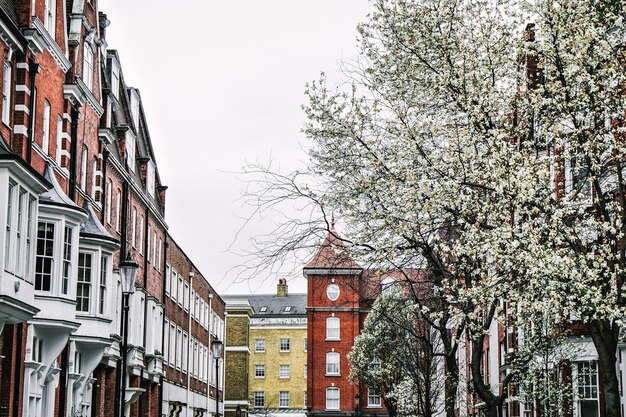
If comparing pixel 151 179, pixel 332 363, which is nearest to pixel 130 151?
pixel 151 179

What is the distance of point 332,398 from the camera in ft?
288

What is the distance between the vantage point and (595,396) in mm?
30328

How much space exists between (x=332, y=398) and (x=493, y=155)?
238 ft

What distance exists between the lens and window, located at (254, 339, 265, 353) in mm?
110688

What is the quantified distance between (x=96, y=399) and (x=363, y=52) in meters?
18.4

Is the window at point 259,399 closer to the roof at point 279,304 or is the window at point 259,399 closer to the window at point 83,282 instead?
the roof at point 279,304

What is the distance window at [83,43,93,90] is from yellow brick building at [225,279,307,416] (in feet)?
259

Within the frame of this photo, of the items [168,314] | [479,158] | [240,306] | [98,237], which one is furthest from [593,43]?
[240,306]

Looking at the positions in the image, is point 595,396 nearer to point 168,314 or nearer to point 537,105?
point 537,105

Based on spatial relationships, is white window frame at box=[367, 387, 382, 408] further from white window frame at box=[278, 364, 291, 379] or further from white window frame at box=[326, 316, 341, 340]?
white window frame at box=[278, 364, 291, 379]

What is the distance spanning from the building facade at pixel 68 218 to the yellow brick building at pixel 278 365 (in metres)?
65.8

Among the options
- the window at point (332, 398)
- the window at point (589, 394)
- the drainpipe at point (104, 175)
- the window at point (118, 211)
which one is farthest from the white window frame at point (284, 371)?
the window at point (589, 394)

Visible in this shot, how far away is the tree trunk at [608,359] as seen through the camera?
1708cm

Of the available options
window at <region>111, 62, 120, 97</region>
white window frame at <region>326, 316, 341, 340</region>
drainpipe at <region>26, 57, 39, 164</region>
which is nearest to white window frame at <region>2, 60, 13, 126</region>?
drainpipe at <region>26, 57, 39, 164</region>
